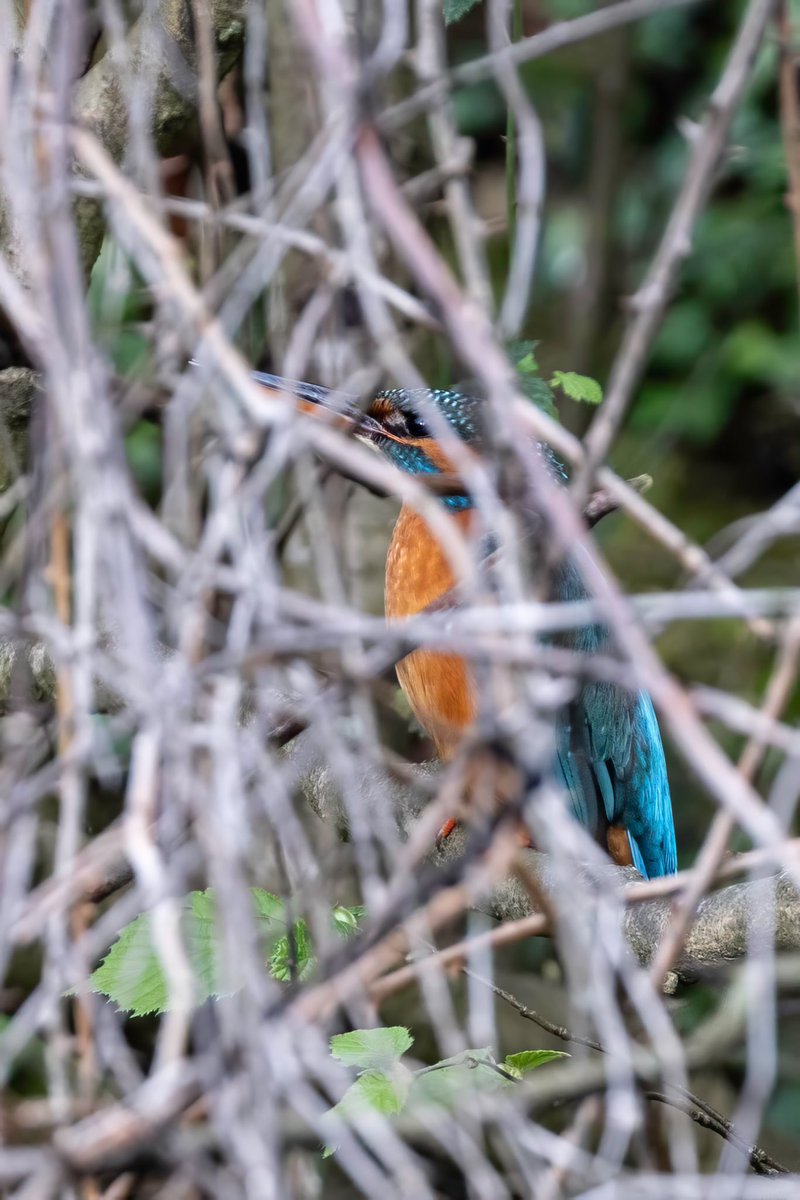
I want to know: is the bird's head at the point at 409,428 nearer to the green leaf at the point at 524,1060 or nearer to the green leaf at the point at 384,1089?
the green leaf at the point at 524,1060

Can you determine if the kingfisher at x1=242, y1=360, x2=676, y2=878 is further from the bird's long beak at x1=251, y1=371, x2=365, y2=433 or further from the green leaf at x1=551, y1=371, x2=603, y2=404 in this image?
the green leaf at x1=551, y1=371, x2=603, y2=404

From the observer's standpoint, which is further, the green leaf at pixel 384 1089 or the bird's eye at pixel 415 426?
the bird's eye at pixel 415 426

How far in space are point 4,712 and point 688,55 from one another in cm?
341

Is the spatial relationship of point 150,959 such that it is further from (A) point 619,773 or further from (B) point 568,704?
(A) point 619,773

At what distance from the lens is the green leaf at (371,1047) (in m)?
1.38

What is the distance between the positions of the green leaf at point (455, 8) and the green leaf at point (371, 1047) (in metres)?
1.34

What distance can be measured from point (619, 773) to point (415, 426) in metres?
0.81

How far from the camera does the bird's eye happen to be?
2568mm

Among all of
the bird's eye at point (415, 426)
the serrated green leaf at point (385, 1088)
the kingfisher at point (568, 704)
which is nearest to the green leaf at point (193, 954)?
the serrated green leaf at point (385, 1088)

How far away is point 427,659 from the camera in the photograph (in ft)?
7.78

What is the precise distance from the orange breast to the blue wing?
0.31m

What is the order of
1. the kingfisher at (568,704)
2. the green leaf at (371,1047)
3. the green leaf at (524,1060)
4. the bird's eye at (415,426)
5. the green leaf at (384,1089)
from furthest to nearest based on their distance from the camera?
the bird's eye at (415,426)
the kingfisher at (568,704)
the green leaf at (524,1060)
the green leaf at (371,1047)
the green leaf at (384,1089)

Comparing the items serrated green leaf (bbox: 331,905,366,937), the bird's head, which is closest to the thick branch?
serrated green leaf (bbox: 331,905,366,937)

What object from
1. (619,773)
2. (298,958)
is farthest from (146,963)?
(619,773)
